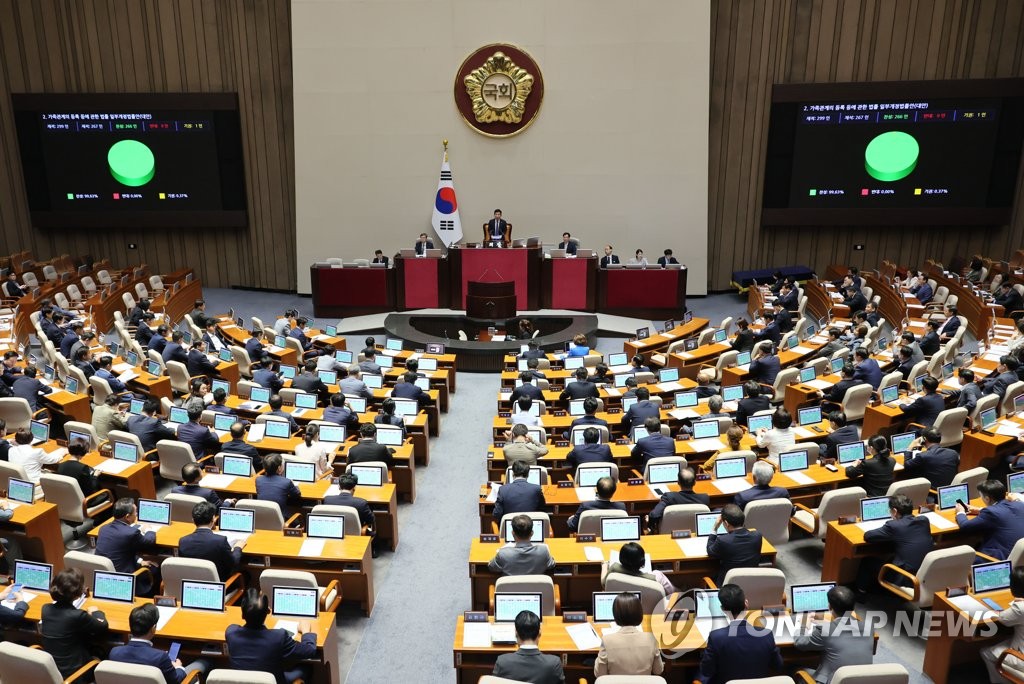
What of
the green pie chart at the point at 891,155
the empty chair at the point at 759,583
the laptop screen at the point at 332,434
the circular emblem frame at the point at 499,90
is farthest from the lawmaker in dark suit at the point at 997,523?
the circular emblem frame at the point at 499,90

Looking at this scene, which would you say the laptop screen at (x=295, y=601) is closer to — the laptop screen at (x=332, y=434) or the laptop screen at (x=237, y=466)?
the laptop screen at (x=237, y=466)

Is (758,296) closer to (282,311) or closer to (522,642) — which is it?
(282,311)

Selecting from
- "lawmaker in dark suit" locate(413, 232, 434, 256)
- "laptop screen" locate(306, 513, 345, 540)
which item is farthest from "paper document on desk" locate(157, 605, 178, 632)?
"lawmaker in dark suit" locate(413, 232, 434, 256)

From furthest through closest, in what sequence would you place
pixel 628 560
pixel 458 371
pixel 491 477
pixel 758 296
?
pixel 758 296, pixel 458 371, pixel 491 477, pixel 628 560

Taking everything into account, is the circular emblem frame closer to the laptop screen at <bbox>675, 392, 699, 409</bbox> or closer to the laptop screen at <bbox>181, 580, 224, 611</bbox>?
the laptop screen at <bbox>675, 392, 699, 409</bbox>

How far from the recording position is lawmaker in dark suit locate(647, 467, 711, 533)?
6973 mm

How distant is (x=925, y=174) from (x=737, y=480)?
46.3 feet

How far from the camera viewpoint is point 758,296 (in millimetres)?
17406

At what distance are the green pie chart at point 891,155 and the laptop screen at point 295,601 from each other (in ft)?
56.7

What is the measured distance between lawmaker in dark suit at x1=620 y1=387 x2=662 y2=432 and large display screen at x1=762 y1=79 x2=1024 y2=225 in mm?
11258

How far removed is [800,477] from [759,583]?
8.22 ft

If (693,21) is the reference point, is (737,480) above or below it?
below

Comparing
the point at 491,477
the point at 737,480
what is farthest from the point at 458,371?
the point at 737,480

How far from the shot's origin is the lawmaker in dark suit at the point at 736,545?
6.07 meters
